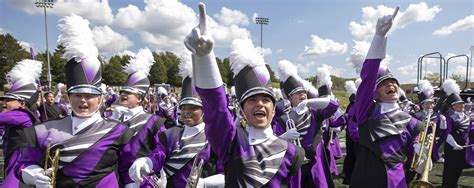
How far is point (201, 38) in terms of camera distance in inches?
75.1

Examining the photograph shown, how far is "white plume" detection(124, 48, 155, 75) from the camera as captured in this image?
240 inches

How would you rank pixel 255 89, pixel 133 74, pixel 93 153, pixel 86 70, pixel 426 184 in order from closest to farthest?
pixel 255 89 → pixel 93 153 → pixel 86 70 → pixel 426 184 → pixel 133 74

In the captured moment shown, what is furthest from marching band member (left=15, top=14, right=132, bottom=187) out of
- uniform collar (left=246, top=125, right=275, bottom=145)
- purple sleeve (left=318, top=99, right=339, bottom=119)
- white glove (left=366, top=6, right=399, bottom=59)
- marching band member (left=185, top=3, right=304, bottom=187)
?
purple sleeve (left=318, top=99, right=339, bottom=119)

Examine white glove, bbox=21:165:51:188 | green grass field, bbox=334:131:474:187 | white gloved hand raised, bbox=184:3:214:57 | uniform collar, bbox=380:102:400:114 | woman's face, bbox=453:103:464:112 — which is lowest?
green grass field, bbox=334:131:474:187

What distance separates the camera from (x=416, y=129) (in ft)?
14.0

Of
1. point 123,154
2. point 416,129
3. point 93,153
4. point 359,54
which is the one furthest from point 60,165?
point 416,129

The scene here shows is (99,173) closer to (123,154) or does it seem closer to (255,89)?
(123,154)

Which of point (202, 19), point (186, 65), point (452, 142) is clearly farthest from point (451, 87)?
point (202, 19)

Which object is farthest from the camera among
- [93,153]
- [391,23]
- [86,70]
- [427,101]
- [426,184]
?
[427,101]

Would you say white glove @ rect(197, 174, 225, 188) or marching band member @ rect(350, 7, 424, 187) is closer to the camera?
white glove @ rect(197, 174, 225, 188)

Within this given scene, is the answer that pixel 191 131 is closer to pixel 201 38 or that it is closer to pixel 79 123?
pixel 79 123

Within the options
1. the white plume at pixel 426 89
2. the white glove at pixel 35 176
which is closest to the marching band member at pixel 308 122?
the white glove at pixel 35 176

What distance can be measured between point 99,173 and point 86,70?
949mm

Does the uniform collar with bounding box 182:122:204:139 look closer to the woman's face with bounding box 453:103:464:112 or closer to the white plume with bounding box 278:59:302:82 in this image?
the white plume with bounding box 278:59:302:82
